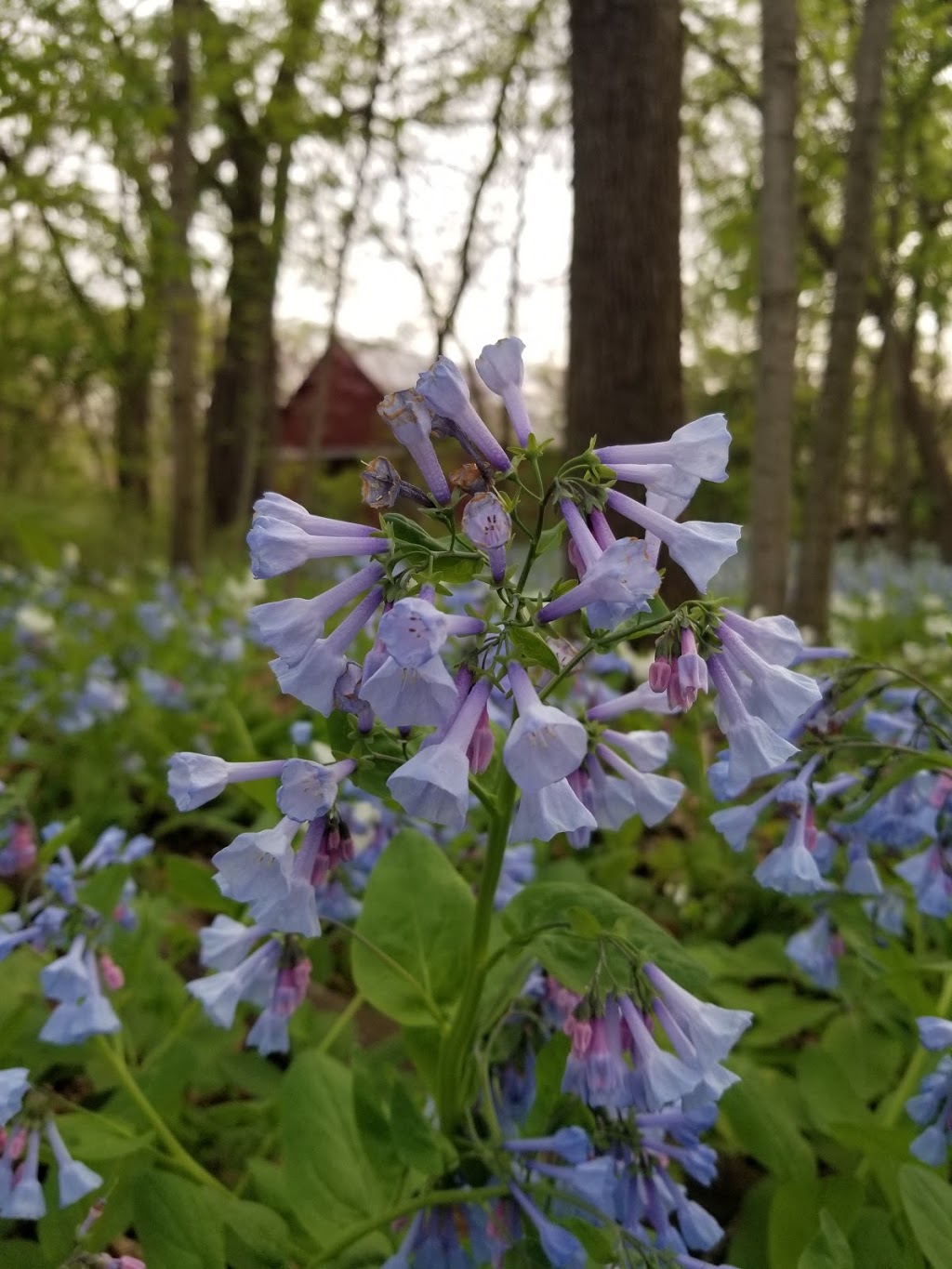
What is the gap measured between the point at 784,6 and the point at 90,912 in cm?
394

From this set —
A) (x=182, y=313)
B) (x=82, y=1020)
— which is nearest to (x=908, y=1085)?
(x=82, y=1020)

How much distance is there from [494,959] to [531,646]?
0.36m

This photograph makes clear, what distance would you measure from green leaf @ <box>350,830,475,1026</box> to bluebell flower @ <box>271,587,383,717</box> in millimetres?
437

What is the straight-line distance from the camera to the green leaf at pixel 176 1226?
0.97 m

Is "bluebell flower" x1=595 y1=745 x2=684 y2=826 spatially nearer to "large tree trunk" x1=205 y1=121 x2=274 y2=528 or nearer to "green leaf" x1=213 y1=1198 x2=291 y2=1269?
"green leaf" x1=213 y1=1198 x2=291 y2=1269

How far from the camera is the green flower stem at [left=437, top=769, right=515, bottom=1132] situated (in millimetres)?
969

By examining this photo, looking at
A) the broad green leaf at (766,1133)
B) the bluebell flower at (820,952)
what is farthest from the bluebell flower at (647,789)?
the bluebell flower at (820,952)

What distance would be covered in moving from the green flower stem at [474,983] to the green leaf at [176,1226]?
269 mm

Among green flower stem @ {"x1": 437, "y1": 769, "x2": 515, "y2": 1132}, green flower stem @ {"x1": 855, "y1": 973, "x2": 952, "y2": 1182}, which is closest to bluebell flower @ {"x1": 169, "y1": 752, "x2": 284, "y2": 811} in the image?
green flower stem @ {"x1": 437, "y1": 769, "x2": 515, "y2": 1132}

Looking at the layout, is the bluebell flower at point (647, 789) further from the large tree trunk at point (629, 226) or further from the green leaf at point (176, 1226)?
the large tree trunk at point (629, 226)

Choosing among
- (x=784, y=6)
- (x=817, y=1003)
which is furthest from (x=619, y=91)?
Result: (x=817, y=1003)

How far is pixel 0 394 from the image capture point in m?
8.48

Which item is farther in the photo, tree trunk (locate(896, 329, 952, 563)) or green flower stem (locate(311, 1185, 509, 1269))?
tree trunk (locate(896, 329, 952, 563))

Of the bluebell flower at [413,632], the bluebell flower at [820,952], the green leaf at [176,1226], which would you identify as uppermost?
the bluebell flower at [413,632]
